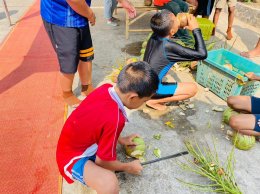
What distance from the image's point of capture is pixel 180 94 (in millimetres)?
2986

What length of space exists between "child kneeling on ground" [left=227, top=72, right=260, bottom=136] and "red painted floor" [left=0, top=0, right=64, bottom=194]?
72.9 inches

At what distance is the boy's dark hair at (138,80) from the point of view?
1.60 m

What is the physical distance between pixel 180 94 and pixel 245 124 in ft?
2.62

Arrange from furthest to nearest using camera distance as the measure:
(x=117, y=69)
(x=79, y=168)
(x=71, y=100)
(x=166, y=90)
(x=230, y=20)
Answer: (x=230, y=20) < (x=117, y=69) < (x=71, y=100) < (x=166, y=90) < (x=79, y=168)

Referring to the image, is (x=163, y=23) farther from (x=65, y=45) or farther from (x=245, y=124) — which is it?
(x=245, y=124)

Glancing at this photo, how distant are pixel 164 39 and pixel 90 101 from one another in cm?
133

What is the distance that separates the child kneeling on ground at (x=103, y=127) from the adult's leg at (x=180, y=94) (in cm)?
135

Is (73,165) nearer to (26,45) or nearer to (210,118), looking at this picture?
(210,118)

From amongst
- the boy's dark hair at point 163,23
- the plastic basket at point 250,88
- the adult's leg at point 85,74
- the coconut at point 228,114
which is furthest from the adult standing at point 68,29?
the plastic basket at point 250,88

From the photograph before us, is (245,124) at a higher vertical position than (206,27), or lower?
lower

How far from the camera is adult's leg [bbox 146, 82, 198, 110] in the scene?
2.96m

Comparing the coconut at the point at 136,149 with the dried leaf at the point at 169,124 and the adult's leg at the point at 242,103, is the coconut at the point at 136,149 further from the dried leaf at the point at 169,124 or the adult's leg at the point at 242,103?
the adult's leg at the point at 242,103

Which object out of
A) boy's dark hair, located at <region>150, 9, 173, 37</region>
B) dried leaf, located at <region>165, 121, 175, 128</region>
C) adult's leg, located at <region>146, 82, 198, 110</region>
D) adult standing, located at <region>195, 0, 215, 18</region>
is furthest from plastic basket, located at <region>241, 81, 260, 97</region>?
adult standing, located at <region>195, 0, 215, 18</region>

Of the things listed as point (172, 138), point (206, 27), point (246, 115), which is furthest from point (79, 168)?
point (206, 27)
